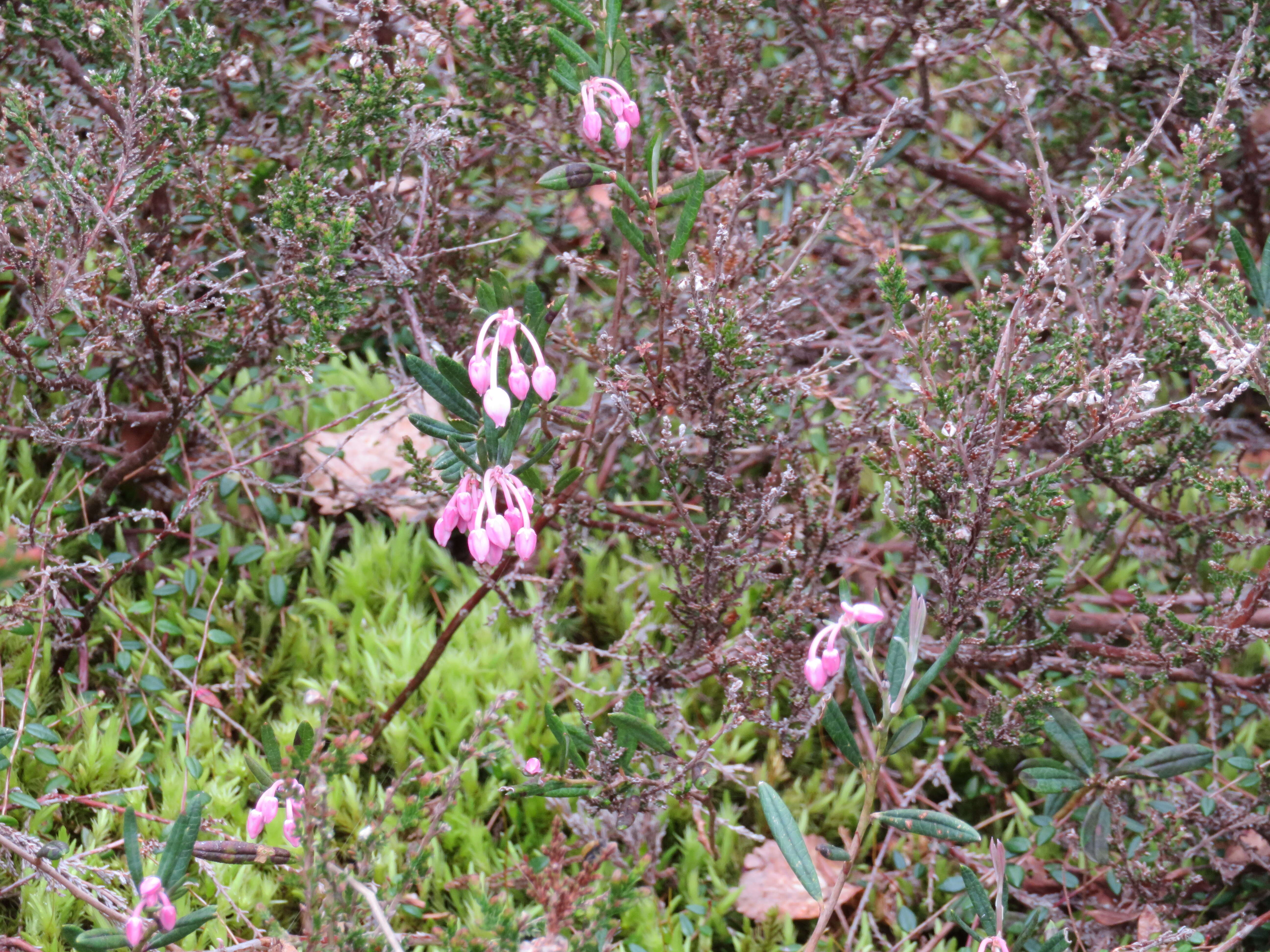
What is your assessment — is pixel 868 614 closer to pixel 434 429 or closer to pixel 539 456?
pixel 539 456

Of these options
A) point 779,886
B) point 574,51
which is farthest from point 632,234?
point 779,886

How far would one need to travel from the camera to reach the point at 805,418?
298 cm

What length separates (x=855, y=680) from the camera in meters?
1.83

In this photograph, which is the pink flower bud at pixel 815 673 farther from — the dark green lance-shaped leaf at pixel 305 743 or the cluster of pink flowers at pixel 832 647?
the dark green lance-shaped leaf at pixel 305 743

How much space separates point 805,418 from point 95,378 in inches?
79.3

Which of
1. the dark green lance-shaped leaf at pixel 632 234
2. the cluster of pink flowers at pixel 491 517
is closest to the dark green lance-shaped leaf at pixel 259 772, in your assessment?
the cluster of pink flowers at pixel 491 517

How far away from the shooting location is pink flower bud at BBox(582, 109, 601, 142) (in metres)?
1.88

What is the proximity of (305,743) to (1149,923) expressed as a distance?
1940 mm

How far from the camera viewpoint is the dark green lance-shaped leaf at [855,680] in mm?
1710

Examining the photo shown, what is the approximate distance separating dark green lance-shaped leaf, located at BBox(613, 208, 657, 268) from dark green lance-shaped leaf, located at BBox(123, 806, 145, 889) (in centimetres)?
131

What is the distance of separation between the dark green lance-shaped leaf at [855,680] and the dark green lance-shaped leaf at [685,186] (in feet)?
3.06

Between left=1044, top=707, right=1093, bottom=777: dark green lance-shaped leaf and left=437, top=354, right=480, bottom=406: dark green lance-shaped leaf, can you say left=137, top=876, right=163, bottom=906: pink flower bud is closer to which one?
left=437, top=354, right=480, bottom=406: dark green lance-shaped leaf

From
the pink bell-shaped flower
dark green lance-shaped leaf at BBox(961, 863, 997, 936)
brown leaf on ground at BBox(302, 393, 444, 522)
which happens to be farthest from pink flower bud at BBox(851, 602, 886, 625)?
brown leaf on ground at BBox(302, 393, 444, 522)

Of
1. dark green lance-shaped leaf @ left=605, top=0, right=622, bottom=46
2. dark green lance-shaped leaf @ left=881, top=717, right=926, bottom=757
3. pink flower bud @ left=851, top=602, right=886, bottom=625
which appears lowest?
dark green lance-shaped leaf @ left=881, top=717, right=926, bottom=757
